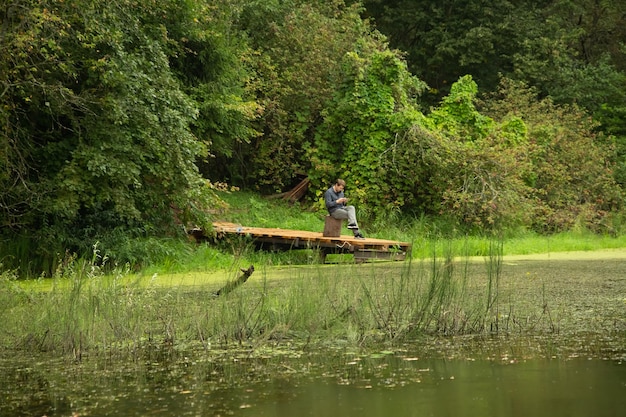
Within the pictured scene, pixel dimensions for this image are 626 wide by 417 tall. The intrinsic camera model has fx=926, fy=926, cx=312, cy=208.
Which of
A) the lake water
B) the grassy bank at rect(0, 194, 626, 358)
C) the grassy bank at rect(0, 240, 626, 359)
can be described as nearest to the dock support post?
the grassy bank at rect(0, 194, 626, 358)

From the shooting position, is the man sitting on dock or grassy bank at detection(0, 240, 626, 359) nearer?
grassy bank at detection(0, 240, 626, 359)

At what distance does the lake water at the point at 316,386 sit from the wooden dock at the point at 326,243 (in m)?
8.35

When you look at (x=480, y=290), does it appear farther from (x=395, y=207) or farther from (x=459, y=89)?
(x=459, y=89)

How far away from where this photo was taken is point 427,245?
1645 centimetres

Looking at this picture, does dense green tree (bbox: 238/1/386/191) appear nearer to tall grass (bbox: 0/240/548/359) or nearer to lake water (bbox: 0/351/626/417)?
tall grass (bbox: 0/240/548/359)

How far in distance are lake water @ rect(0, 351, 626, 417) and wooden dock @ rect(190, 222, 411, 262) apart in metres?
8.35

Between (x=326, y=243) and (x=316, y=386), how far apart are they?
9.66 metres

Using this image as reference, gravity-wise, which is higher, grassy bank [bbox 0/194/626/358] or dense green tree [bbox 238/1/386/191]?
dense green tree [bbox 238/1/386/191]

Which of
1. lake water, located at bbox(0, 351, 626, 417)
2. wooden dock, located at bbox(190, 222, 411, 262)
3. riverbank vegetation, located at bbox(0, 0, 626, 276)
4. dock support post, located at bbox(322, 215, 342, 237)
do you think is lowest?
lake water, located at bbox(0, 351, 626, 417)

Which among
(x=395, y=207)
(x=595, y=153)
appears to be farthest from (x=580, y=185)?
(x=395, y=207)

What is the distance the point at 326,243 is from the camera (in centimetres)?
1490

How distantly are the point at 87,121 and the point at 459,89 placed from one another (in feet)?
34.2

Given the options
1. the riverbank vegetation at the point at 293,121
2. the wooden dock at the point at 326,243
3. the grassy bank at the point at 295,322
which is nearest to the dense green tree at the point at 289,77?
the riverbank vegetation at the point at 293,121

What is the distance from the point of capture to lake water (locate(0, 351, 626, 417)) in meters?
4.66
